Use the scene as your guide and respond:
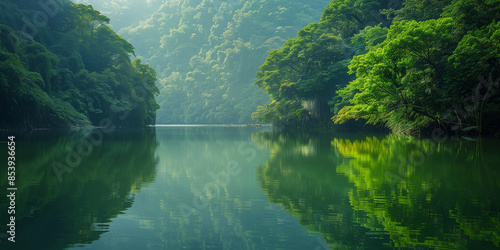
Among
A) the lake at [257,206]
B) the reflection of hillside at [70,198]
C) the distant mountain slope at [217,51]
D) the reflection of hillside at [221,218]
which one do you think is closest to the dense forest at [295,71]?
the distant mountain slope at [217,51]

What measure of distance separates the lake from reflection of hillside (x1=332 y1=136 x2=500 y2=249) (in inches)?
0.5

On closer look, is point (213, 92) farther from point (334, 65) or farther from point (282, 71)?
point (334, 65)

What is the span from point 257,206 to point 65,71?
36.4 meters

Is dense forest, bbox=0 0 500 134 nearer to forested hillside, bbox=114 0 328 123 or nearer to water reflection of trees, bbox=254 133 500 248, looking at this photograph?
forested hillside, bbox=114 0 328 123

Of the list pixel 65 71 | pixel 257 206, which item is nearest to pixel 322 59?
pixel 65 71

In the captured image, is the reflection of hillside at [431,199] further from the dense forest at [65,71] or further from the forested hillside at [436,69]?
the dense forest at [65,71]

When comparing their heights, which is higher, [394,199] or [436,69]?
[436,69]

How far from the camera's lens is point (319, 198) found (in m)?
6.26

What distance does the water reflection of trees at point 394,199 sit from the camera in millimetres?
4383

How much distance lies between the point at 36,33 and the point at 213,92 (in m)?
55.9

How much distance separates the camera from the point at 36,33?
38.0 m

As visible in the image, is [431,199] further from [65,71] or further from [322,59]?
[65,71]

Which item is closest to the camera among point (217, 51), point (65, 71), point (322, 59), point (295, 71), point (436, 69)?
point (436, 69)

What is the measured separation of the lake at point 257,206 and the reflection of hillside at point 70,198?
2 centimetres
